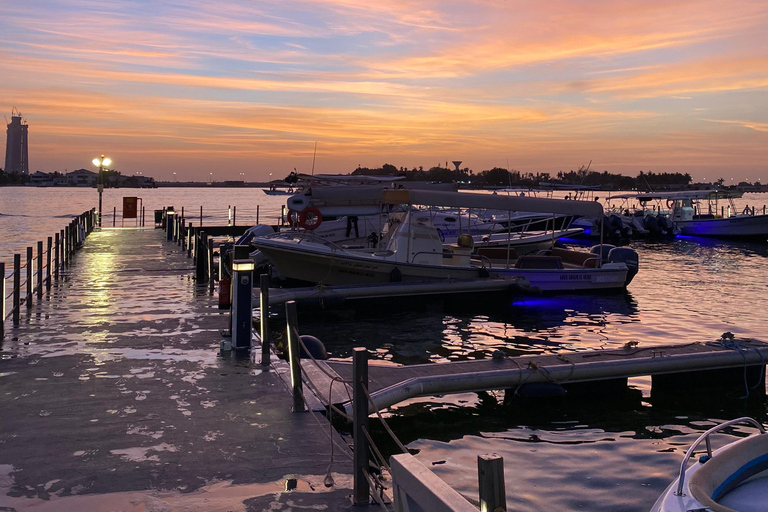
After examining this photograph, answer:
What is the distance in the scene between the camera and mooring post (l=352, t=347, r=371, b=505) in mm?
5668

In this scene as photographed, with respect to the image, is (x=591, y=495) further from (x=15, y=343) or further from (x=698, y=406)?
(x=15, y=343)

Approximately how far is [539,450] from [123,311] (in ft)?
29.0

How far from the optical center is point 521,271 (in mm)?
23891

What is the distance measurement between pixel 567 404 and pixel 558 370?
3.51 ft

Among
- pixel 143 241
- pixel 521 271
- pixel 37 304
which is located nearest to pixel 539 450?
pixel 37 304

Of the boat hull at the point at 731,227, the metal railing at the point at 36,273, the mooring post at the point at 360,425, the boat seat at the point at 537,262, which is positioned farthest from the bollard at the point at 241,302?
the boat hull at the point at 731,227

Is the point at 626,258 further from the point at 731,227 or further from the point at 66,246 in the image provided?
the point at 731,227

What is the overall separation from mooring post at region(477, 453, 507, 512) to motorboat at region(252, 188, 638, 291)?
1857 cm

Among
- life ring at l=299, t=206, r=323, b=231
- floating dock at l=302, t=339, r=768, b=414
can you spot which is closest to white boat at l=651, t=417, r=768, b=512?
floating dock at l=302, t=339, r=768, b=414

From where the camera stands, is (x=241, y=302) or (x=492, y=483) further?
(x=241, y=302)

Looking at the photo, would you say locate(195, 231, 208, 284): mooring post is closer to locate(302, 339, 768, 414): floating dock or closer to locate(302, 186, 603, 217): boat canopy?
locate(302, 186, 603, 217): boat canopy

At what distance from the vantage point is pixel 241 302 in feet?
35.3

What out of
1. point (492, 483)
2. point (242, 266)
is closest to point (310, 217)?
point (242, 266)

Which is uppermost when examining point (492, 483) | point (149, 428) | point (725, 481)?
point (492, 483)
